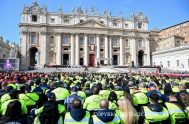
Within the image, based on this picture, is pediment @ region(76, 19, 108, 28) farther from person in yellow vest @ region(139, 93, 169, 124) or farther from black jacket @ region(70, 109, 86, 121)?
black jacket @ region(70, 109, 86, 121)

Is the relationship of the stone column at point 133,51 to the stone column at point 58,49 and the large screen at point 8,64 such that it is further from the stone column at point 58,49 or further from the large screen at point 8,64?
the large screen at point 8,64

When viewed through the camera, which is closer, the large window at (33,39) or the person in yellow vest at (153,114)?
the person in yellow vest at (153,114)

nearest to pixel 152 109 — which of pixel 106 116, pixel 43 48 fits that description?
pixel 106 116

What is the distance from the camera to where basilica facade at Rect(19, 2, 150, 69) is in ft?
244

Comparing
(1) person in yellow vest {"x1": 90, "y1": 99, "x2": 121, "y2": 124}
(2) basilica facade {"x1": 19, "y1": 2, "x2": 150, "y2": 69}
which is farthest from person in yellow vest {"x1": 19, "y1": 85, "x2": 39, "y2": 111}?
(2) basilica facade {"x1": 19, "y1": 2, "x2": 150, "y2": 69}

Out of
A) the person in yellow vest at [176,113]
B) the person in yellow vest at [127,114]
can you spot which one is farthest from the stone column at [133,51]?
the person in yellow vest at [127,114]

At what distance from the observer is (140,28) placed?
8681 cm

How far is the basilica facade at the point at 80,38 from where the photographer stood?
244 feet

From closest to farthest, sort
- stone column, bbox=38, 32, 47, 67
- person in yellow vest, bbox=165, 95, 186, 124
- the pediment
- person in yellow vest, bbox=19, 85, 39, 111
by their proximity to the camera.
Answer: person in yellow vest, bbox=165, 95, 186, 124
person in yellow vest, bbox=19, 85, 39, 111
stone column, bbox=38, 32, 47, 67
the pediment

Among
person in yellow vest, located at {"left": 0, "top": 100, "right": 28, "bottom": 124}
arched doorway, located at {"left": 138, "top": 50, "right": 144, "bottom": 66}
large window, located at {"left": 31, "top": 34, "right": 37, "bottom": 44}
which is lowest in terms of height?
person in yellow vest, located at {"left": 0, "top": 100, "right": 28, "bottom": 124}

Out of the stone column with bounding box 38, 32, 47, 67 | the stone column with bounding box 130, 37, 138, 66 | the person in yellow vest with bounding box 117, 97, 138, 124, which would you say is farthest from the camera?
the stone column with bounding box 130, 37, 138, 66

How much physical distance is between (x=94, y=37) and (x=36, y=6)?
21268 mm

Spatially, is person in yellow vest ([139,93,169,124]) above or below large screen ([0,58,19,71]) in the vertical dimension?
below

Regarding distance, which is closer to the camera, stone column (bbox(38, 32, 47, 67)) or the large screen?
the large screen
